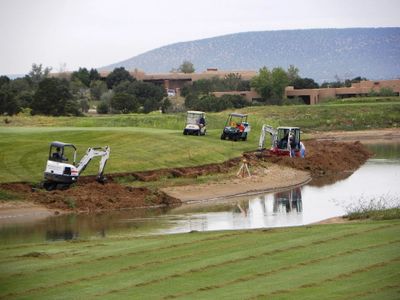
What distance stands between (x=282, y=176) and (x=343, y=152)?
1772 centimetres

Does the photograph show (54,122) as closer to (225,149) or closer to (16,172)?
(225,149)

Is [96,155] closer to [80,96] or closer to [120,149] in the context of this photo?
[120,149]

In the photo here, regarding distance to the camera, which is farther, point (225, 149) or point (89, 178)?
point (225, 149)

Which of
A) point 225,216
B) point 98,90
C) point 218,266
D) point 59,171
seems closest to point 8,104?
point 98,90

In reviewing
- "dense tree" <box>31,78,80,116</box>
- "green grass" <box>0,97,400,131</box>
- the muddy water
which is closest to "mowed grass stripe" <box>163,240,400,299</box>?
the muddy water

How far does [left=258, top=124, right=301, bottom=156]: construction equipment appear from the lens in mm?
67188

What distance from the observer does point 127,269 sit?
23.9 m

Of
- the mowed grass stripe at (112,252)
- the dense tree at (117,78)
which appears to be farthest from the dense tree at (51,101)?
the mowed grass stripe at (112,252)

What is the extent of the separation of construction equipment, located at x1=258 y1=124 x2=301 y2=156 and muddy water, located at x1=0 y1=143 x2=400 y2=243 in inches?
440

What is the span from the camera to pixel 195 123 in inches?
2781

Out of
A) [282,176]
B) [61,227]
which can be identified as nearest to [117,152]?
[282,176]

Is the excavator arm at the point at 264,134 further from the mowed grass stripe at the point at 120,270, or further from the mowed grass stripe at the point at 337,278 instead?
the mowed grass stripe at the point at 337,278

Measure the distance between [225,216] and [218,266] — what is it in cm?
1787

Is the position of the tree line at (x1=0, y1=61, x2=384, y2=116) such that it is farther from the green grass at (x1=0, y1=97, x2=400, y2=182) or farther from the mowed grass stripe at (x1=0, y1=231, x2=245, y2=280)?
the mowed grass stripe at (x1=0, y1=231, x2=245, y2=280)
